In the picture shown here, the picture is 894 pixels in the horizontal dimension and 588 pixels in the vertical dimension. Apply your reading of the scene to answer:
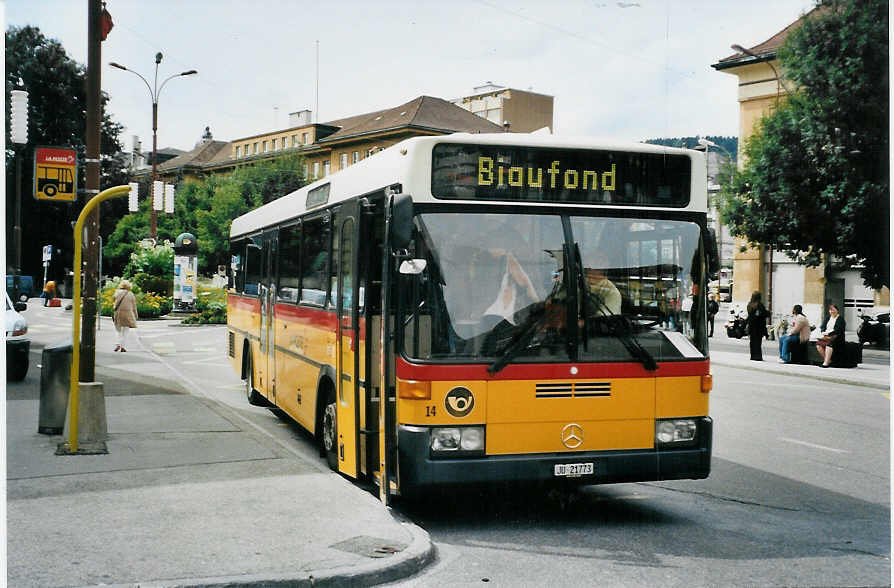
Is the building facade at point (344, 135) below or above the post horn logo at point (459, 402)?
above

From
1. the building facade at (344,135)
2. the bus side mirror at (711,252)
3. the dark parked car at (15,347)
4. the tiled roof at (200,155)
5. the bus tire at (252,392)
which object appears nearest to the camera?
the bus side mirror at (711,252)

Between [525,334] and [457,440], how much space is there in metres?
0.83

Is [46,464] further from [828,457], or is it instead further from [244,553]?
[828,457]

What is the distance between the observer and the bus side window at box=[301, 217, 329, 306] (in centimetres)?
936

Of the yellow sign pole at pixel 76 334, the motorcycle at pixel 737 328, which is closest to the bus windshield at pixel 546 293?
the yellow sign pole at pixel 76 334

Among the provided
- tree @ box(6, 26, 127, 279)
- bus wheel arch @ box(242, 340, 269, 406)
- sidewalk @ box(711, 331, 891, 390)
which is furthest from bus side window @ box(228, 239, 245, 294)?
tree @ box(6, 26, 127, 279)

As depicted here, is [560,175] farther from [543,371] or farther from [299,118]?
[299,118]

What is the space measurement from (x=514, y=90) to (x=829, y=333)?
6382 cm

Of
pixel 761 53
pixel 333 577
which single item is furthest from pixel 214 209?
pixel 333 577

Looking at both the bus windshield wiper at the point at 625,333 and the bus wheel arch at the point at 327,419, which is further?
the bus wheel arch at the point at 327,419

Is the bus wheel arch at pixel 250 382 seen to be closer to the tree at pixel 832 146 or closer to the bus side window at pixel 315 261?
the bus side window at pixel 315 261

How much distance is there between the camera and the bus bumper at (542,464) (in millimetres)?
6691

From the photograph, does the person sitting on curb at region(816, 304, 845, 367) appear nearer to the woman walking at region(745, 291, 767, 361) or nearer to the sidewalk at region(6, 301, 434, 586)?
the woman walking at region(745, 291, 767, 361)

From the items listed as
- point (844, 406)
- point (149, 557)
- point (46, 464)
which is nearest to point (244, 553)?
point (149, 557)
